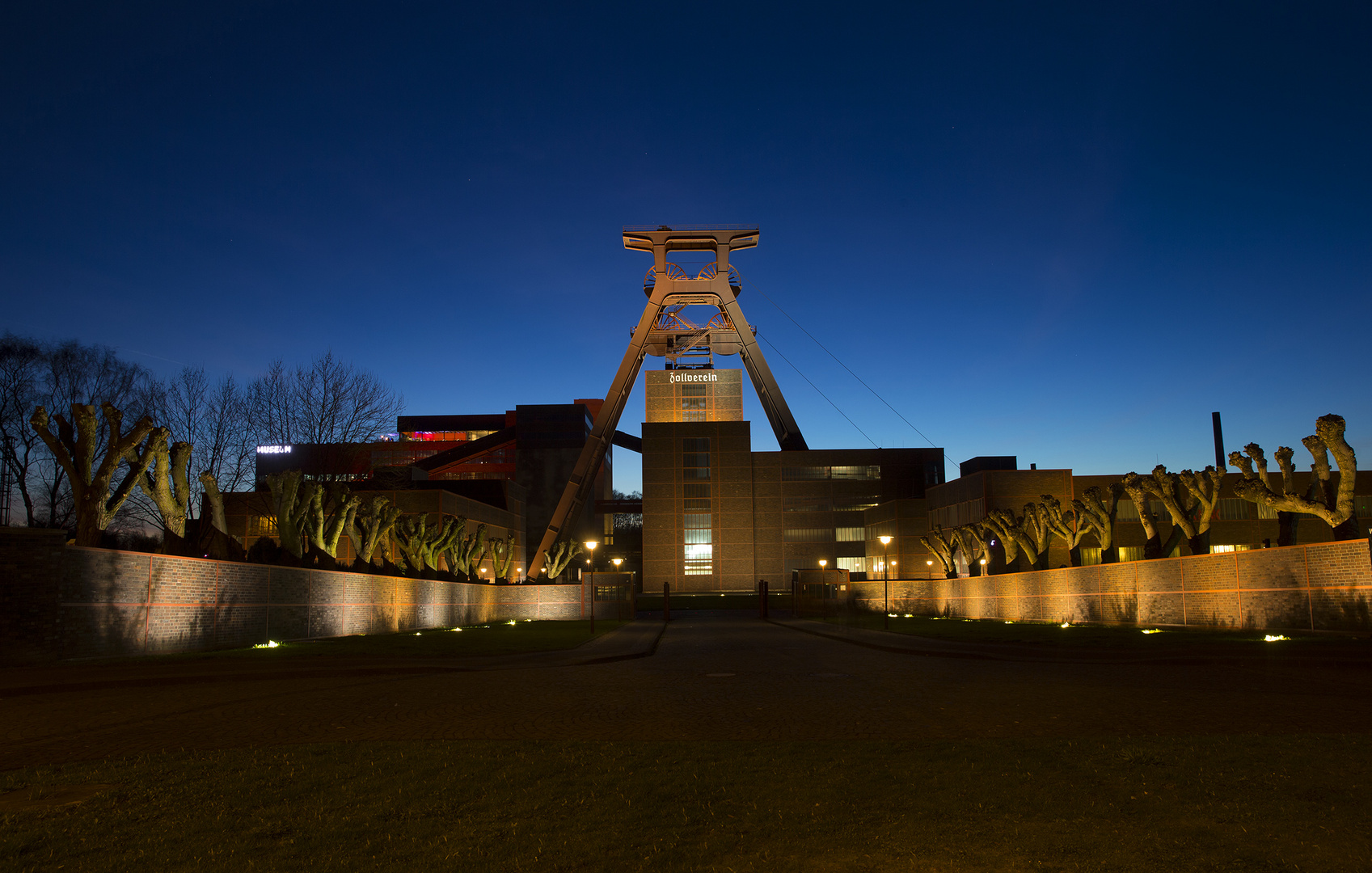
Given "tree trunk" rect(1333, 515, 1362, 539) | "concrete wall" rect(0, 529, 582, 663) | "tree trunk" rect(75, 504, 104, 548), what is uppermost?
"tree trunk" rect(75, 504, 104, 548)

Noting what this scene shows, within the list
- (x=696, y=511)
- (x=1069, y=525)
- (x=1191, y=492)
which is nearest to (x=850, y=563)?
(x=696, y=511)

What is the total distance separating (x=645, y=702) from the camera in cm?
1209

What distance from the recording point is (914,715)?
34.1 feet

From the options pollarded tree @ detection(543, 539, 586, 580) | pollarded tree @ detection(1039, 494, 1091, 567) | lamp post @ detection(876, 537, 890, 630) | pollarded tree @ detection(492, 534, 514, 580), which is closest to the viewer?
lamp post @ detection(876, 537, 890, 630)

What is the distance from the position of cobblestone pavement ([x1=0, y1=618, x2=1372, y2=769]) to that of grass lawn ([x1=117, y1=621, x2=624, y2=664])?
2.06 meters

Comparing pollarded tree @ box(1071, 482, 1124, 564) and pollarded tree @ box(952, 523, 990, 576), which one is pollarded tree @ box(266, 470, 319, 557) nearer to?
pollarded tree @ box(1071, 482, 1124, 564)

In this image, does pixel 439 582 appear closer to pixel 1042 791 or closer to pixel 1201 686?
pixel 1201 686

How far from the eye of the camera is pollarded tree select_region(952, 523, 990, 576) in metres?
50.7

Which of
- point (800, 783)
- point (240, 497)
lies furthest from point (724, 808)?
→ point (240, 497)

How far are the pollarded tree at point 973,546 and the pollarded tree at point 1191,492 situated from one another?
63.9 feet

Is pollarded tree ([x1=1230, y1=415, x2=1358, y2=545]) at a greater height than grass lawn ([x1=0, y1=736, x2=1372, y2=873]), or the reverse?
pollarded tree ([x1=1230, y1=415, x2=1358, y2=545])

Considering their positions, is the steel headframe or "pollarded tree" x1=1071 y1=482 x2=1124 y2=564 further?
the steel headframe

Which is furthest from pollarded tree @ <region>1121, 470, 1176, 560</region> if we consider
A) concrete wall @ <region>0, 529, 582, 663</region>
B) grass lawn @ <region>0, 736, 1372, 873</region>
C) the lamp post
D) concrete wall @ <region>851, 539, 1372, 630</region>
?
concrete wall @ <region>0, 529, 582, 663</region>

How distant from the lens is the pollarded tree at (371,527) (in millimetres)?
35938
